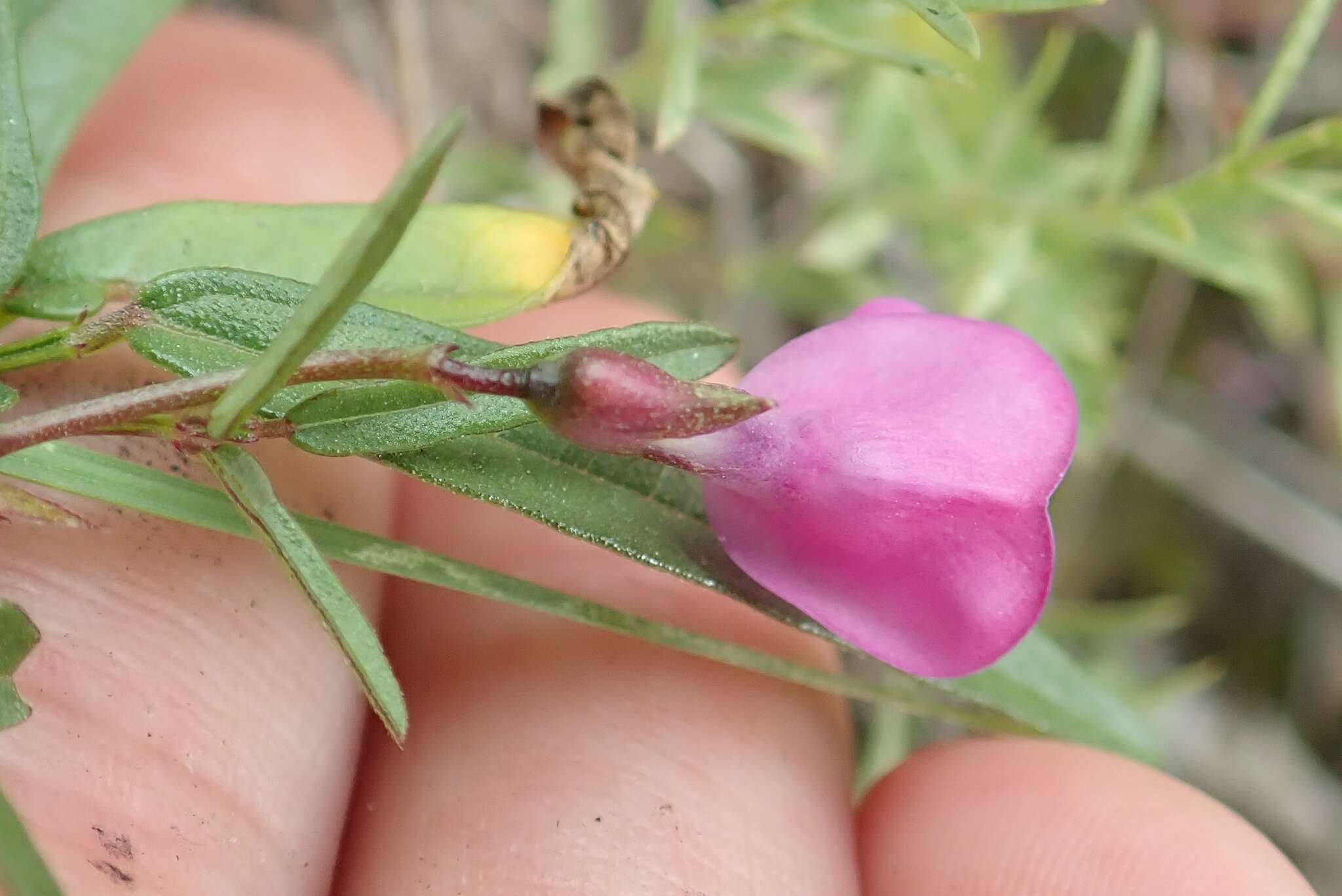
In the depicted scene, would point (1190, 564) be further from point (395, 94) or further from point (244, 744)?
point (244, 744)

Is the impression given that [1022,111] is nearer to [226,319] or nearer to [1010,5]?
[1010,5]

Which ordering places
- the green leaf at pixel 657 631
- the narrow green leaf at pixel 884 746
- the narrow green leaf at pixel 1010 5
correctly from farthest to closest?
the narrow green leaf at pixel 884 746, the narrow green leaf at pixel 1010 5, the green leaf at pixel 657 631

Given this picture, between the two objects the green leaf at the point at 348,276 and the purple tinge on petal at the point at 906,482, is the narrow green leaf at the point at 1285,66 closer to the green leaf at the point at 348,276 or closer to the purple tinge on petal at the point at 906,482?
the purple tinge on petal at the point at 906,482

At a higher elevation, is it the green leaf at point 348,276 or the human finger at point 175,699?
the green leaf at point 348,276

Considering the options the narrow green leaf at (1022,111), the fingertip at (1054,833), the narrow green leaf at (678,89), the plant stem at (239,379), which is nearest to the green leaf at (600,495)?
the plant stem at (239,379)

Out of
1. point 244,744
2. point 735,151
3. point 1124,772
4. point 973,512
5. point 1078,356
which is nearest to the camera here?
point 973,512

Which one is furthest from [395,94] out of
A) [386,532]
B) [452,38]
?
[386,532]
